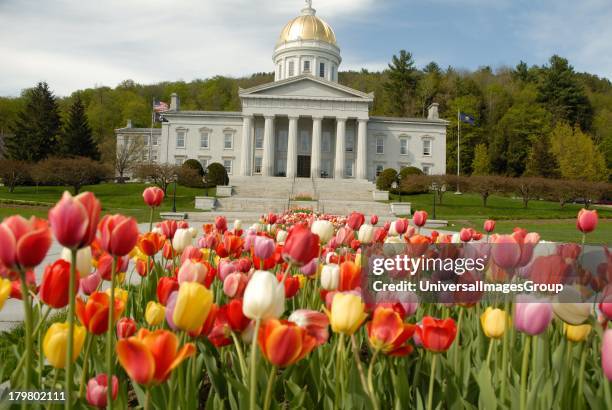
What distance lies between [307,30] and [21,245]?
5725 centimetres

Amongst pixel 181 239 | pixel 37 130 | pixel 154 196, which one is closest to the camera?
pixel 181 239

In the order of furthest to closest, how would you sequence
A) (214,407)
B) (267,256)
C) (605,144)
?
(605,144), (267,256), (214,407)

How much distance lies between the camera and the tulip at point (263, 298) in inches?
45.3

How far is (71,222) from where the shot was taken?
1.04m

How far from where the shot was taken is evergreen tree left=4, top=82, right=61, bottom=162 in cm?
5091

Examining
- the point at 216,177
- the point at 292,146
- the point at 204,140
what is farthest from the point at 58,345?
the point at 204,140

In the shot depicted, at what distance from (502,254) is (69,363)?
→ 1.35m

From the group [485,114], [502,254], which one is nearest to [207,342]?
[502,254]

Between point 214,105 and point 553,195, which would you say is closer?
point 553,195

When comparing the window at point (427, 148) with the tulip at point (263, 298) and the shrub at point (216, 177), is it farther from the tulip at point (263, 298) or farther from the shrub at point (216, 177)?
the tulip at point (263, 298)

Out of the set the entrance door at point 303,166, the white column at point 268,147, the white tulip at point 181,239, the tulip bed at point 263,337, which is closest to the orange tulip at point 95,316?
the tulip bed at point 263,337

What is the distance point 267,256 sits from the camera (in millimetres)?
2107

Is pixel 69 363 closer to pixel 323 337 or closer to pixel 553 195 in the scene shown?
pixel 323 337

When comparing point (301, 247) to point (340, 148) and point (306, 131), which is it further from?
point (306, 131)
